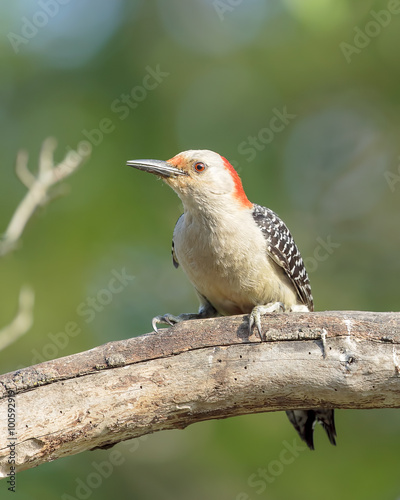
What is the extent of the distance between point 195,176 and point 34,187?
1.63 m

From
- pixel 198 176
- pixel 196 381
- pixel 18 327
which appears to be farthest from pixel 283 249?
pixel 18 327

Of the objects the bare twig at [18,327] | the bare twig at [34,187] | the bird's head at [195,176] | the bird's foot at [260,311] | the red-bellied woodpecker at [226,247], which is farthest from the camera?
the bird's head at [195,176]

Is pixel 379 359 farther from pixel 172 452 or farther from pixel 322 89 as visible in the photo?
pixel 322 89

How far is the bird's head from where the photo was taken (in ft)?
20.2

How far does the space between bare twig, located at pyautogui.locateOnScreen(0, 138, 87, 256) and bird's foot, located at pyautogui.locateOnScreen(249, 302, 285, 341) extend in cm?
192

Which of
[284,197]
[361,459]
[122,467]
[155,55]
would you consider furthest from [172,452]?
[155,55]

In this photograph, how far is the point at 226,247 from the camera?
6035 mm

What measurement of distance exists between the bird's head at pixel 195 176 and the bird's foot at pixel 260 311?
3.69ft

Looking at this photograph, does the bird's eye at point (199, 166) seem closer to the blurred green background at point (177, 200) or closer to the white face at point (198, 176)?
the white face at point (198, 176)

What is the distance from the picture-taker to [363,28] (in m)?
8.93

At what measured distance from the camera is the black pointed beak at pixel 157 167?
609 centimetres

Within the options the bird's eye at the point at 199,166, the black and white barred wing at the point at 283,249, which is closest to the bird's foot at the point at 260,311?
the black and white barred wing at the point at 283,249

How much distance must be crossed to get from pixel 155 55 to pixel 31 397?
5797 mm

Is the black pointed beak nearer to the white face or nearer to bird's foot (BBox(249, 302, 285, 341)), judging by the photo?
the white face
